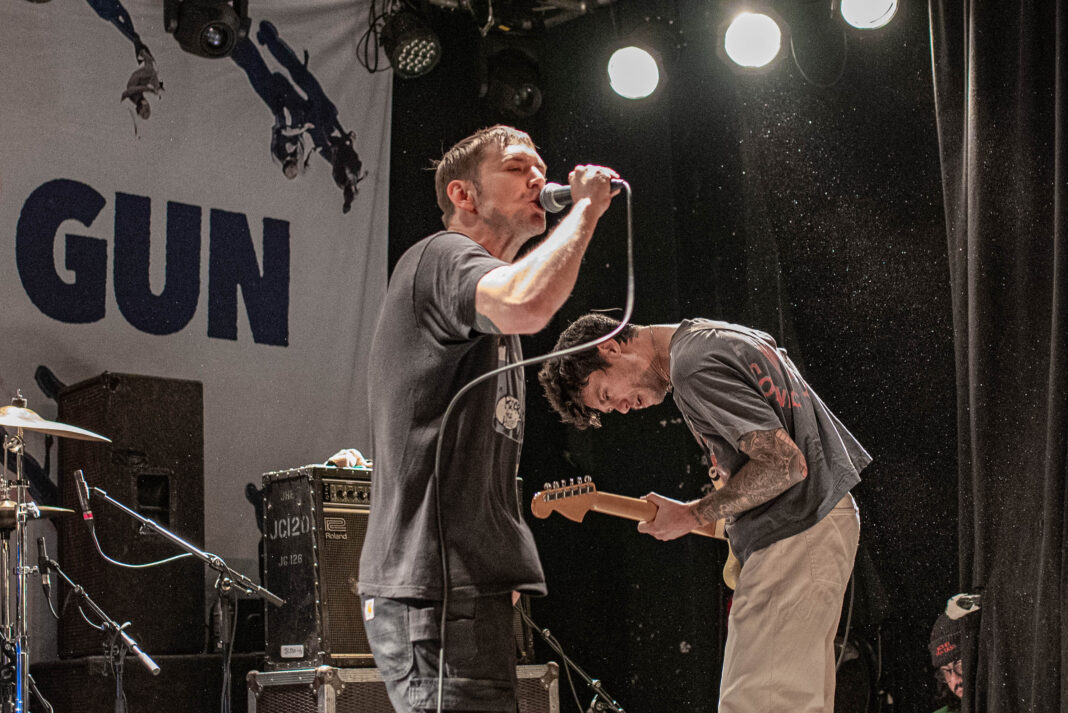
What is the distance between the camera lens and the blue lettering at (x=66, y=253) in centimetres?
483

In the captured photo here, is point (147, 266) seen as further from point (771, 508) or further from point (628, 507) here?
point (771, 508)

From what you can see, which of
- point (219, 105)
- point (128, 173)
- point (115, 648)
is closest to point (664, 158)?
point (219, 105)

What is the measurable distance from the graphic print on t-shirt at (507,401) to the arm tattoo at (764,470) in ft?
3.58

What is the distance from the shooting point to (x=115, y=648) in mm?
4086

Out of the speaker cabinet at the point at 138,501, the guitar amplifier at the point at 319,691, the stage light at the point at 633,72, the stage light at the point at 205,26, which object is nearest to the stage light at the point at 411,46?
the stage light at the point at 205,26

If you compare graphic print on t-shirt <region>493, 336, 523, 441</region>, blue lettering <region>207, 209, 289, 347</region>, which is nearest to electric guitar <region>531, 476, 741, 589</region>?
graphic print on t-shirt <region>493, 336, 523, 441</region>

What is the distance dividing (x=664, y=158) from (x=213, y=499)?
279 cm

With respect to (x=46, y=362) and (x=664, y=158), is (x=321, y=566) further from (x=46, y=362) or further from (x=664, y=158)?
(x=664, y=158)

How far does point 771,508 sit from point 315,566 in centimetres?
199

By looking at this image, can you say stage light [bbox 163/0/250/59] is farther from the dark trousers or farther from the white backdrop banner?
the dark trousers

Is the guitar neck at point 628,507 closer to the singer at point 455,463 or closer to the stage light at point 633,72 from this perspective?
the singer at point 455,463

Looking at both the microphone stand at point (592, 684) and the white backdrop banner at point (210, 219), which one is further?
the white backdrop banner at point (210, 219)

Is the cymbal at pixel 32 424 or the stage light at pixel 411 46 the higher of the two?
the stage light at pixel 411 46

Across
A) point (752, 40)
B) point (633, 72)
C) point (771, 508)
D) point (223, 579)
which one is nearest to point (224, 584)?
point (223, 579)
